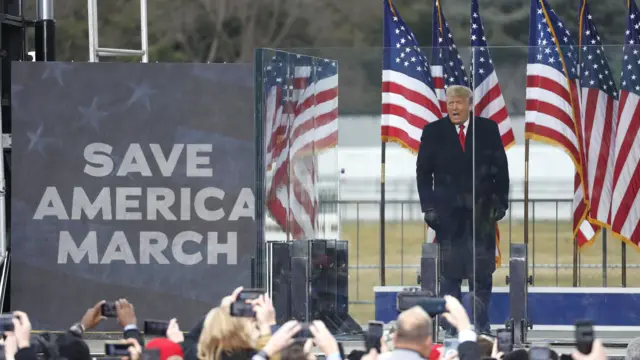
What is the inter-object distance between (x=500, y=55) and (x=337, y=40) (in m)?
22.9

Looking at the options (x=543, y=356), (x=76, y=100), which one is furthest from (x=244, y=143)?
(x=543, y=356)

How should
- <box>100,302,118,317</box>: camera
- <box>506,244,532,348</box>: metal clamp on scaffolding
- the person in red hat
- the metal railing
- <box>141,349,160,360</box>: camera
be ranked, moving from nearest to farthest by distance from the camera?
<box>141,349,160,360</box>: camera
the person in red hat
<box>100,302,118,317</box>: camera
<box>506,244,532,348</box>: metal clamp on scaffolding
the metal railing

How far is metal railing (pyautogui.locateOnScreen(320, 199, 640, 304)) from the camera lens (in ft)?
39.0

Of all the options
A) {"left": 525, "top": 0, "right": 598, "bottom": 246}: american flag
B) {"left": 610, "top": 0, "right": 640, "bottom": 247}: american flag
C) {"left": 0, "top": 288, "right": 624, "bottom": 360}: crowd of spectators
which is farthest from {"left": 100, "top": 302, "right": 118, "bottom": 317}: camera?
{"left": 610, "top": 0, "right": 640, "bottom": 247}: american flag

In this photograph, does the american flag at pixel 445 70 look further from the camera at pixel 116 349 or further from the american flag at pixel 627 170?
the camera at pixel 116 349

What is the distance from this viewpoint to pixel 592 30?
42.4ft

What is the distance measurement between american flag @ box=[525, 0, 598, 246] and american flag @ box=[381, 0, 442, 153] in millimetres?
750

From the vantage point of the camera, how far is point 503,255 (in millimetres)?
11961

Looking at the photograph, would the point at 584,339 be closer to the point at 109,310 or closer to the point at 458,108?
the point at 109,310

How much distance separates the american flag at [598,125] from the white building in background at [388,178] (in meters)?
0.18

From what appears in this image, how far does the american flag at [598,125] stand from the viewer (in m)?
12.0

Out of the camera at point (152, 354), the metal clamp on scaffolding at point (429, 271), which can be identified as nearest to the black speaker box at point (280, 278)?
the metal clamp on scaffolding at point (429, 271)

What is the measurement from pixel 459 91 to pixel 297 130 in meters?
1.31

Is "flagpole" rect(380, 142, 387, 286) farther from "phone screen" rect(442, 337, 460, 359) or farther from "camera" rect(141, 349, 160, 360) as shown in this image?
"camera" rect(141, 349, 160, 360)
